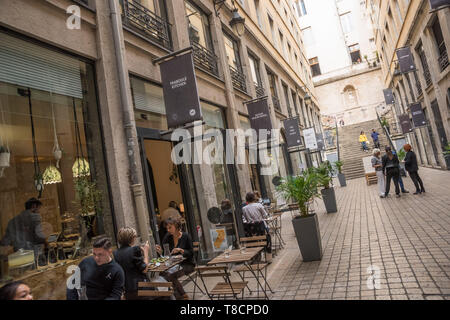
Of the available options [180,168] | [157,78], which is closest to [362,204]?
[180,168]

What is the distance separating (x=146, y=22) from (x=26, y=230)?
17.8 ft

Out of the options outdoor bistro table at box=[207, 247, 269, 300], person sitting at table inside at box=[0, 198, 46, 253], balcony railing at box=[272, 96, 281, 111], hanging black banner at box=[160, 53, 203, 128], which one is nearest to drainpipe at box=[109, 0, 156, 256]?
hanging black banner at box=[160, 53, 203, 128]

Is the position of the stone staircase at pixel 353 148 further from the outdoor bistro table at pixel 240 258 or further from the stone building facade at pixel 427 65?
the outdoor bistro table at pixel 240 258

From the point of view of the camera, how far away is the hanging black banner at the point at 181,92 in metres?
6.59

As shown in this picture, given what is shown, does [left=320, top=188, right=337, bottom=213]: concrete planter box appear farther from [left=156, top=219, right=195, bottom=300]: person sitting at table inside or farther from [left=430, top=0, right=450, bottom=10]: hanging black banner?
[left=430, top=0, right=450, bottom=10]: hanging black banner

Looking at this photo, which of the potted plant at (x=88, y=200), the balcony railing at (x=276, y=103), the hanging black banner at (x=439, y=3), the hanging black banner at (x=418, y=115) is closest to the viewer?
the potted plant at (x=88, y=200)

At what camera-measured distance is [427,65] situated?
17312mm

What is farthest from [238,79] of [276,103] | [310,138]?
[310,138]

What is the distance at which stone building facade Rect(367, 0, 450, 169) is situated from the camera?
1459cm

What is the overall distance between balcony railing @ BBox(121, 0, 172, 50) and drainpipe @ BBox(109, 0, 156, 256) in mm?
838

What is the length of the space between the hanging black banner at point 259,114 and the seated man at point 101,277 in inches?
361

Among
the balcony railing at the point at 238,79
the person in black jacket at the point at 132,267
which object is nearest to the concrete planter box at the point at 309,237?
the person in black jacket at the point at 132,267

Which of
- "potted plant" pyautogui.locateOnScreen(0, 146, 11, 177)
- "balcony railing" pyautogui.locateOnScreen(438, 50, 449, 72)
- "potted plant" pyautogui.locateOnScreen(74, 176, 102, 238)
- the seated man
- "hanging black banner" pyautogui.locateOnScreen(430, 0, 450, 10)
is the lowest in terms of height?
the seated man
